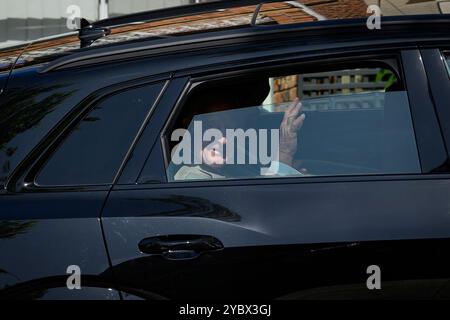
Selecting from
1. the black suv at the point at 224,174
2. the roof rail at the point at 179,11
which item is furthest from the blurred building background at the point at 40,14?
the black suv at the point at 224,174

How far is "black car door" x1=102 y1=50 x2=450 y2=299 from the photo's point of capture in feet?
7.66

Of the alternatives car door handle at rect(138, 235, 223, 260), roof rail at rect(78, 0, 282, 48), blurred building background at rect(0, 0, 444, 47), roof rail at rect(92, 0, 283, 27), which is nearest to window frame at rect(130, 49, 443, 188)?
car door handle at rect(138, 235, 223, 260)

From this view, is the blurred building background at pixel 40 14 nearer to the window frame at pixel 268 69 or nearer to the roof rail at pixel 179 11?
the roof rail at pixel 179 11

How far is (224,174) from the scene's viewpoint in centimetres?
258

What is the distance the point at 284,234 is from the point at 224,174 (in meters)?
0.34

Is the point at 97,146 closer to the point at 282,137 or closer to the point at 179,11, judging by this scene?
the point at 282,137

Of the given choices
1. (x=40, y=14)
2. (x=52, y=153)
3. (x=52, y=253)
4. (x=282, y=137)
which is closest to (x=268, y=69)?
(x=282, y=137)

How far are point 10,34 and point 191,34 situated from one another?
5223 millimetres

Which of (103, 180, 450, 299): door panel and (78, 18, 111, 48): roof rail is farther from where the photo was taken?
(78, 18, 111, 48): roof rail

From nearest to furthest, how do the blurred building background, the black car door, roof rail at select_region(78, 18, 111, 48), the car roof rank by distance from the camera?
the black car door, the car roof, roof rail at select_region(78, 18, 111, 48), the blurred building background

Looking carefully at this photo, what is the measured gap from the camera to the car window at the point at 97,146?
2.49 metres

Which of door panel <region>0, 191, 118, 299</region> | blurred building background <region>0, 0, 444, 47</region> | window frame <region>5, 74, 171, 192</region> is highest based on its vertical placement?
blurred building background <region>0, 0, 444, 47</region>

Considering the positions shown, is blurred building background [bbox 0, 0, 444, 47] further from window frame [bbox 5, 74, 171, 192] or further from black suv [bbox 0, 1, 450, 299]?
window frame [bbox 5, 74, 171, 192]

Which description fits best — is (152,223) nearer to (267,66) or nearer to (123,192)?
(123,192)
